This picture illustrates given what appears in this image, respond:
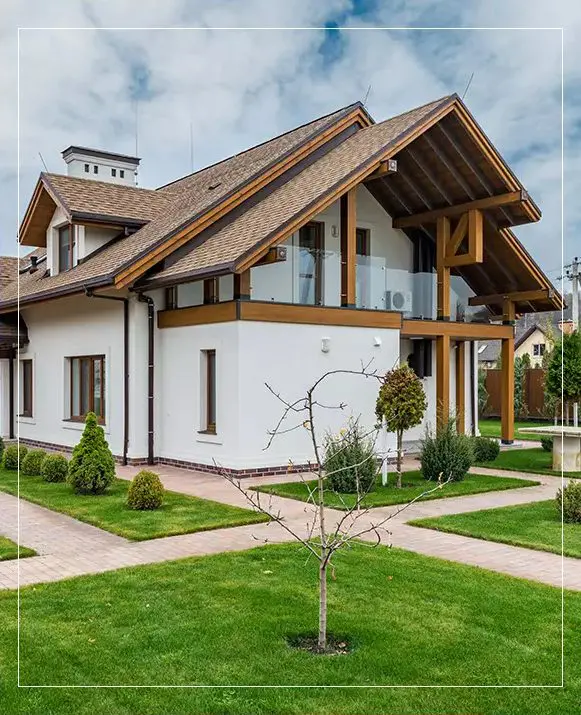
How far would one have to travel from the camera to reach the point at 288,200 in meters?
14.4

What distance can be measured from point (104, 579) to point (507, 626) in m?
3.51

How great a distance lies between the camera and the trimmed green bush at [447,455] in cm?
1282

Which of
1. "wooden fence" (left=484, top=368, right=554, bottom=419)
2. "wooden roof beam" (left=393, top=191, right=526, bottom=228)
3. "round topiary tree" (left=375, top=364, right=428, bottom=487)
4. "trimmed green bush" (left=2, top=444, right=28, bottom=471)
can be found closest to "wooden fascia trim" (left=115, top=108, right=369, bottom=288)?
"wooden roof beam" (left=393, top=191, right=526, bottom=228)

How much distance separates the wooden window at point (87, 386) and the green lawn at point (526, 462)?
8.30m

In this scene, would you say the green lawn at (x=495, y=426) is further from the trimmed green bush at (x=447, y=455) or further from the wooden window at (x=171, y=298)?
the wooden window at (x=171, y=298)

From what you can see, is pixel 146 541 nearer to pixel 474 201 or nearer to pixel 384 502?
pixel 384 502

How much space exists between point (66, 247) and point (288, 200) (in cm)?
706

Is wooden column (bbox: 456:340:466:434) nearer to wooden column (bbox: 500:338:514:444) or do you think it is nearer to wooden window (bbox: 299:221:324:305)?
Answer: wooden column (bbox: 500:338:514:444)

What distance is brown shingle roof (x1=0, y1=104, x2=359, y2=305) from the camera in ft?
49.8

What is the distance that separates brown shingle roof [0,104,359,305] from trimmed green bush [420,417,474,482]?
20.5ft

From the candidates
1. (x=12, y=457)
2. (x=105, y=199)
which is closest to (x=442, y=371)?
(x=105, y=199)

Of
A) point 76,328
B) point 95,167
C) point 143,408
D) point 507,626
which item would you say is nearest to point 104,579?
point 507,626

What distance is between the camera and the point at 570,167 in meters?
4.39

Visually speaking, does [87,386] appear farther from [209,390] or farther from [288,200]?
[288,200]
